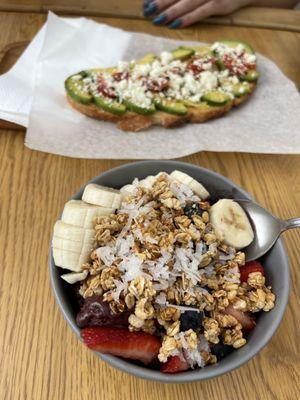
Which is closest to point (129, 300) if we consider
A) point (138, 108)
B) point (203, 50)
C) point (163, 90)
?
point (138, 108)

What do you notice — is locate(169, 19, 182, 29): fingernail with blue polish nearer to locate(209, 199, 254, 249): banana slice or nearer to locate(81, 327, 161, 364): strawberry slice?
locate(209, 199, 254, 249): banana slice

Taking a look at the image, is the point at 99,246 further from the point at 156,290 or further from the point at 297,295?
the point at 297,295

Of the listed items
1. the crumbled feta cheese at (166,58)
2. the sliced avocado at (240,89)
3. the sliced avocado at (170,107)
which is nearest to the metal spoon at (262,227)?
the sliced avocado at (170,107)

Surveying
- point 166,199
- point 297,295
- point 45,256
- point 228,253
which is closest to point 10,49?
point 45,256

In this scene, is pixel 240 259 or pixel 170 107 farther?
pixel 170 107

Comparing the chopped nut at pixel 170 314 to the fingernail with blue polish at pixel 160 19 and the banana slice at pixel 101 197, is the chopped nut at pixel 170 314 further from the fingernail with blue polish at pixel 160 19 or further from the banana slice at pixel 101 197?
the fingernail with blue polish at pixel 160 19

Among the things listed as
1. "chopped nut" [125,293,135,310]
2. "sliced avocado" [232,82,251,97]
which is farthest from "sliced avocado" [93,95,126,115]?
"chopped nut" [125,293,135,310]

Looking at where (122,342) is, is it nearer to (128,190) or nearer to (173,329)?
(173,329)
